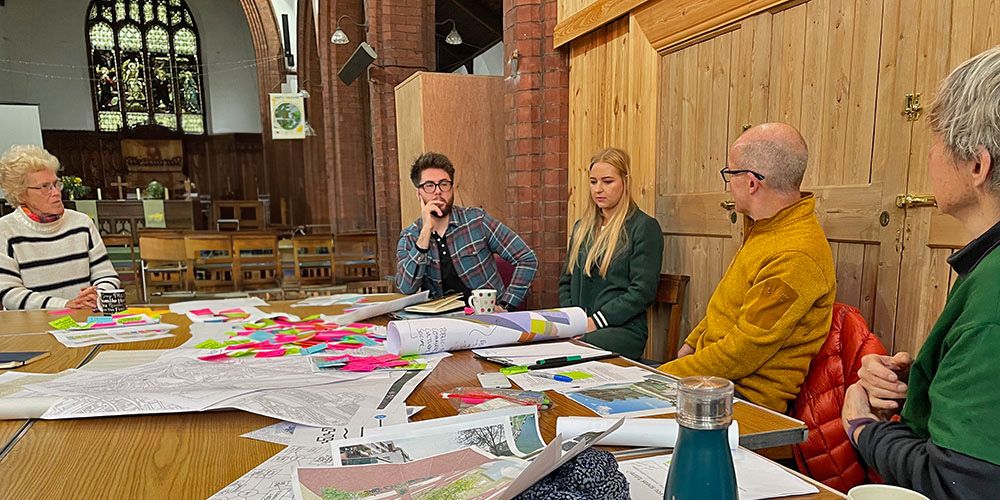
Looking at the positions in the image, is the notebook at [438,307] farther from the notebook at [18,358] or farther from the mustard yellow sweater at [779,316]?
the notebook at [18,358]

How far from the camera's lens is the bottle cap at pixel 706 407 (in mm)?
614

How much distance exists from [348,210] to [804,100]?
8355mm

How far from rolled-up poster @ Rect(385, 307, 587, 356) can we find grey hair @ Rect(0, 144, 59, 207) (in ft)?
7.23

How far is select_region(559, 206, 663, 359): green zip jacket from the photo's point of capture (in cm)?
263

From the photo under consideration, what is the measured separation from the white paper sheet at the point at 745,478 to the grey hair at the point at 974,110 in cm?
68

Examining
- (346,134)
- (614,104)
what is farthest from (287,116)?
(614,104)

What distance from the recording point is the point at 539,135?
398cm

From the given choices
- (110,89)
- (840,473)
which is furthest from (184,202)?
(840,473)

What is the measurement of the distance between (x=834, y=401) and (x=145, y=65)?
16.5 meters

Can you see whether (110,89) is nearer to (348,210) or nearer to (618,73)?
(348,210)

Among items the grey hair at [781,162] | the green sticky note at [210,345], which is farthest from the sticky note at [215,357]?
the grey hair at [781,162]

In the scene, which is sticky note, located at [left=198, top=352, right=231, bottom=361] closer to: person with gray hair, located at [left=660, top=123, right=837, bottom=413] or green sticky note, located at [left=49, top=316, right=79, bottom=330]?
green sticky note, located at [left=49, top=316, right=79, bottom=330]

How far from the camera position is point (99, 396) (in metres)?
1.25

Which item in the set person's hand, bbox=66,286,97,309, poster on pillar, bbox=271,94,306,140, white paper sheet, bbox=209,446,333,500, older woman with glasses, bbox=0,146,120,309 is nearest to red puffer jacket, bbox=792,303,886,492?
white paper sheet, bbox=209,446,333,500
